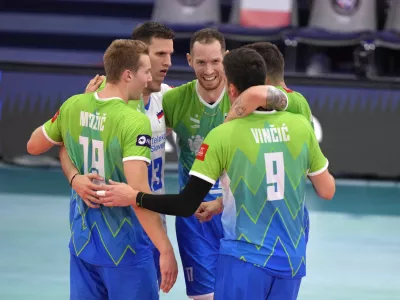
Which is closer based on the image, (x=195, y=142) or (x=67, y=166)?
(x=67, y=166)

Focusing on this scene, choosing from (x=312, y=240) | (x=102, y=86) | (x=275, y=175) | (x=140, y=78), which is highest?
(x=140, y=78)

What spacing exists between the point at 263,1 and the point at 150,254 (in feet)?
31.6

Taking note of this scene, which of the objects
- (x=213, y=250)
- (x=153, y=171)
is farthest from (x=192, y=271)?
(x=153, y=171)

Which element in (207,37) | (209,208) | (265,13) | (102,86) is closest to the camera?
(209,208)

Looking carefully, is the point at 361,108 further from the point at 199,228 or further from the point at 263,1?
the point at 199,228

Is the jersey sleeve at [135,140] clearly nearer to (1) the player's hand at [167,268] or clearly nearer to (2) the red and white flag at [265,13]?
(1) the player's hand at [167,268]

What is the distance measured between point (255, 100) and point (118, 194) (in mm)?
828

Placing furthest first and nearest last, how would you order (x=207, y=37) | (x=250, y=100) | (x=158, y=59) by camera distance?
(x=207, y=37), (x=158, y=59), (x=250, y=100)

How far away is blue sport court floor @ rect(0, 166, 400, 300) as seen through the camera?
24.1 feet

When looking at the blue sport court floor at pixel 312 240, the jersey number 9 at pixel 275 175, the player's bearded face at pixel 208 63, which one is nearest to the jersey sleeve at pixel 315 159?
the jersey number 9 at pixel 275 175

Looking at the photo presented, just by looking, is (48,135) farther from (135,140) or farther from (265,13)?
(265,13)

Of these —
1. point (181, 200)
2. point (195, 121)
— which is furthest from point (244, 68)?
point (195, 121)

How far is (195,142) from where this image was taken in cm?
569

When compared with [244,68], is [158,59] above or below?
below
